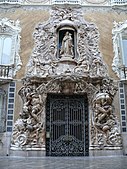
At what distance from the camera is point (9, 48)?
13.4m

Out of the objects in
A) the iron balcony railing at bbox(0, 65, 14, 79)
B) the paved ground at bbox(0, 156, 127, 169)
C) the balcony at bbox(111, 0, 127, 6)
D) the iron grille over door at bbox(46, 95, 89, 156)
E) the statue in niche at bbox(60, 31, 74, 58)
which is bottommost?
the paved ground at bbox(0, 156, 127, 169)

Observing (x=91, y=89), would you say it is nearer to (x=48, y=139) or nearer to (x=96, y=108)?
(x=96, y=108)

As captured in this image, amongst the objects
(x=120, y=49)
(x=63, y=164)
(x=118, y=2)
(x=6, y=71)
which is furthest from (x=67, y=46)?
(x=63, y=164)

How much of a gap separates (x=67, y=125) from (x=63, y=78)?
2.18 m

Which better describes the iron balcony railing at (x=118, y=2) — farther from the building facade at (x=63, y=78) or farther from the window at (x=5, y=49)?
the window at (x=5, y=49)

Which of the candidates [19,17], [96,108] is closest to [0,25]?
[19,17]

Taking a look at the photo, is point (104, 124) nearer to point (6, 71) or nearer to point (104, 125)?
point (104, 125)

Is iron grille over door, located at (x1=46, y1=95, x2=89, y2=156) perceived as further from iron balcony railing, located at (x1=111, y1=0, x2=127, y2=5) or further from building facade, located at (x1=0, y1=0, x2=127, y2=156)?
iron balcony railing, located at (x1=111, y1=0, x2=127, y2=5)

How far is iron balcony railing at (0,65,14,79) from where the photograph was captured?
40.1 feet

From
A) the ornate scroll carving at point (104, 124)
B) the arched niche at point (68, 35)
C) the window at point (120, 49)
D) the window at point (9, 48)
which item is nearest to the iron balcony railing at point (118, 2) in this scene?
the window at point (120, 49)

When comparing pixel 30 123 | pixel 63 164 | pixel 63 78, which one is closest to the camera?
pixel 63 164

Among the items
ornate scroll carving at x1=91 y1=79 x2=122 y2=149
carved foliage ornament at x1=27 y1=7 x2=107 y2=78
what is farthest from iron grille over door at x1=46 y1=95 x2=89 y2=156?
carved foliage ornament at x1=27 y1=7 x2=107 y2=78

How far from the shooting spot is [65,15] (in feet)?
45.7

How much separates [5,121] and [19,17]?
624cm
